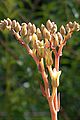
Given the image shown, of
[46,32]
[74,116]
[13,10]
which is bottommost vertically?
[74,116]

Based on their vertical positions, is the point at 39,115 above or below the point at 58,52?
below

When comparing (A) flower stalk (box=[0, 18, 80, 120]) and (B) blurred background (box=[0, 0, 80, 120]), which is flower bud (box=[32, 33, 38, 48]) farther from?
(B) blurred background (box=[0, 0, 80, 120])

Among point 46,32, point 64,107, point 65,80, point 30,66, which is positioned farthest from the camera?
point 64,107

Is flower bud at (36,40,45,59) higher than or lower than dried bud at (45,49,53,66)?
higher

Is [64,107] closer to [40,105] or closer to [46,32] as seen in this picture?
[40,105]

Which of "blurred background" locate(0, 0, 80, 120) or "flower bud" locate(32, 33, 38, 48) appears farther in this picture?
"blurred background" locate(0, 0, 80, 120)

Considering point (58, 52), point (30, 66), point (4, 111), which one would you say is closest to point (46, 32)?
point (58, 52)

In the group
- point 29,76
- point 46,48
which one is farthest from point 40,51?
point 29,76

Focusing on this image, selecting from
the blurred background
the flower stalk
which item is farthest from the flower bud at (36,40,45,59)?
the blurred background
